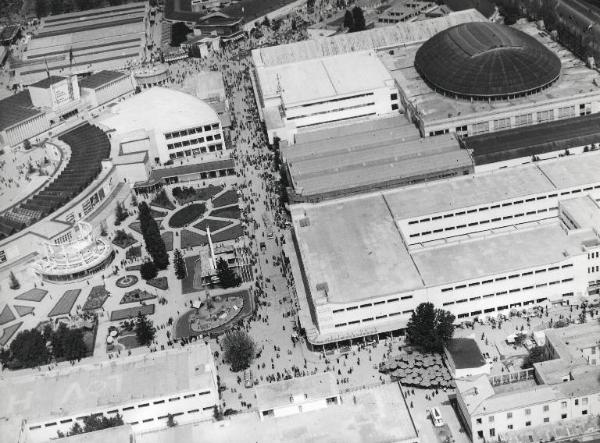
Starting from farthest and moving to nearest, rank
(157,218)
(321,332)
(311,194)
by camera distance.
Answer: (157,218)
(311,194)
(321,332)

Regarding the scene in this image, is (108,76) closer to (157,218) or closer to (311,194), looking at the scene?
(157,218)

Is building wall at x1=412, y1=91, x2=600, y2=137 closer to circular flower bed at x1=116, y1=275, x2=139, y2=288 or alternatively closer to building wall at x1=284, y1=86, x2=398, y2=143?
building wall at x1=284, y1=86, x2=398, y2=143

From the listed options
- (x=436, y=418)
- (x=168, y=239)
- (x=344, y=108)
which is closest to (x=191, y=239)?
(x=168, y=239)

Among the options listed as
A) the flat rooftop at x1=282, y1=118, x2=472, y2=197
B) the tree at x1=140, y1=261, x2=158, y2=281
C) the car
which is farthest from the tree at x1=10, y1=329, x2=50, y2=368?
the car

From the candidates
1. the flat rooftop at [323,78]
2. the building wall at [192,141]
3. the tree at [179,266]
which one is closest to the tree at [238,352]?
the tree at [179,266]

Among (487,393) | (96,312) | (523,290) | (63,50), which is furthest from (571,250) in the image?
(63,50)

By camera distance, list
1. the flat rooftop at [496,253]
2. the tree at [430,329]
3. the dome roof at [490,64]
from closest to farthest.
Answer: the tree at [430,329] → the flat rooftop at [496,253] → the dome roof at [490,64]

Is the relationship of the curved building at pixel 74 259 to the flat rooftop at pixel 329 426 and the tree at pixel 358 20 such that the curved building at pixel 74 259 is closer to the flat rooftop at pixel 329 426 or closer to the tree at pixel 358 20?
the flat rooftop at pixel 329 426
